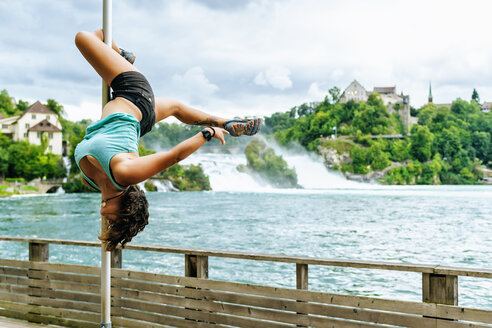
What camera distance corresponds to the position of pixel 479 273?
2.15 metres

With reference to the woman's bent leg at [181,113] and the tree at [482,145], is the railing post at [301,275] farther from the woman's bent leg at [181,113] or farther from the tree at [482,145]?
the tree at [482,145]

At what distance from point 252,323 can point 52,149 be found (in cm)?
5679

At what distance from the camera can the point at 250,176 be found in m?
52.0

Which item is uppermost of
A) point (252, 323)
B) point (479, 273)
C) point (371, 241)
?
point (479, 273)

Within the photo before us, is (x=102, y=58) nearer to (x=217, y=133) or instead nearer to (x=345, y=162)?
(x=217, y=133)

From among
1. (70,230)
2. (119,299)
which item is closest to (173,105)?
(119,299)

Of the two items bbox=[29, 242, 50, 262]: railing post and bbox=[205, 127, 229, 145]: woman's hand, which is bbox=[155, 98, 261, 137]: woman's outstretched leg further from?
bbox=[29, 242, 50, 262]: railing post

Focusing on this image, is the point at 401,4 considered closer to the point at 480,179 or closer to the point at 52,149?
the point at 480,179

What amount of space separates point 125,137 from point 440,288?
5.60 ft

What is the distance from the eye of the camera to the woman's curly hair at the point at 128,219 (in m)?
1.72

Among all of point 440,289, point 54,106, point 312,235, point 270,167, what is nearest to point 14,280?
point 440,289

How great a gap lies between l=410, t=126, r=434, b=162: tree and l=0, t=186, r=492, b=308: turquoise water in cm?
3462

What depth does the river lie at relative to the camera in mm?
12914

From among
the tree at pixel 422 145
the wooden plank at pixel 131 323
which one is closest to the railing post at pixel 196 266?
the wooden plank at pixel 131 323
